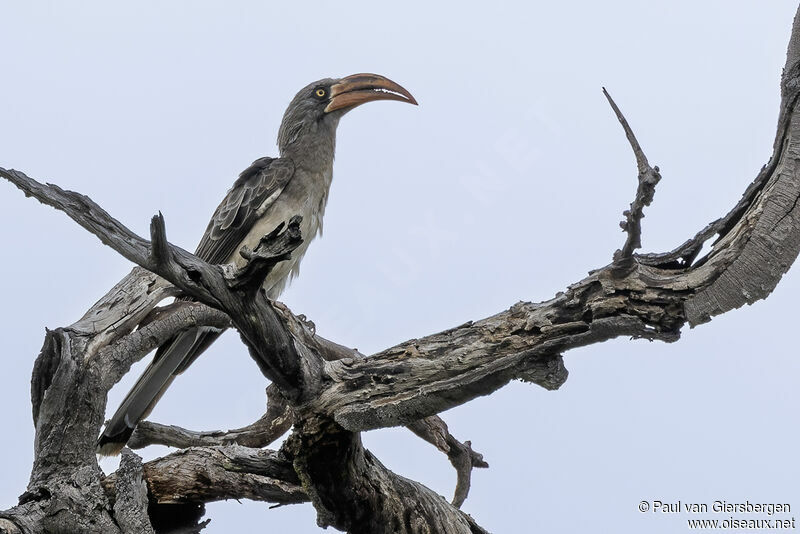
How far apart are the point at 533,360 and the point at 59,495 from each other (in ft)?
8.39

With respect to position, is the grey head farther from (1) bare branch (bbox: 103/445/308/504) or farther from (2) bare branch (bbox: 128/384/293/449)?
(1) bare branch (bbox: 103/445/308/504)

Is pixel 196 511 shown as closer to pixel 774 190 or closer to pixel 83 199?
pixel 83 199

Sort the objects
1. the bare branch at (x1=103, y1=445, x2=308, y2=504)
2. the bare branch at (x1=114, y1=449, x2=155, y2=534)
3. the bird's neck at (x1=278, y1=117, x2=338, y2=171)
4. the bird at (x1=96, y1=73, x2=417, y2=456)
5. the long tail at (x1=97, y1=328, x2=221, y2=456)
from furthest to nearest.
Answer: the bird's neck at (x1=278, y1=117, x2=338, y2=171) < the bird at (x1=96, y1=73, x2=417, y2=456) < the long tail at (x1=97, y1=328, x2=221, y2=456) < the bare branch at (x1=103, y1=445, x2=308, y2=504) < the bare branch at (x1=114, y1=449, x2=155, y2=534)

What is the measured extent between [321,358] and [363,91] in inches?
131

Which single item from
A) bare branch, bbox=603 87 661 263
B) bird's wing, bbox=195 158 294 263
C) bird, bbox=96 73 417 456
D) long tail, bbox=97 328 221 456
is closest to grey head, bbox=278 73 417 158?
bird, bbox=96 73 417 456

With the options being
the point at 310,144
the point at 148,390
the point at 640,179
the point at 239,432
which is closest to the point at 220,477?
the point at 239,432

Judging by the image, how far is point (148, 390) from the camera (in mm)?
5500

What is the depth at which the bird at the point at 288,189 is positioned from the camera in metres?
6.28

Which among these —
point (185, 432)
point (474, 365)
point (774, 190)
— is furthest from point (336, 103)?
point (774, 190)

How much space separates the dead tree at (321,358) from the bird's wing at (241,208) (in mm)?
1035

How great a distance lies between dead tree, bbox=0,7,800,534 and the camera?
3.38 metres

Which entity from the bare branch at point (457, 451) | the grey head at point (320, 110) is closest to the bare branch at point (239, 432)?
the bare branch at point (457, 451)

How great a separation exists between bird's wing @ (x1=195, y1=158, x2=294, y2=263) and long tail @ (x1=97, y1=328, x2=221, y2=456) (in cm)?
90

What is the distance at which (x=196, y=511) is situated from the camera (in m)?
5.05
